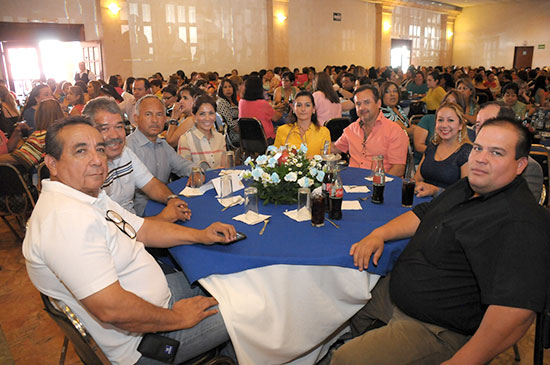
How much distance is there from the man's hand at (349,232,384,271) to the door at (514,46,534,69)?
23568 millimetres

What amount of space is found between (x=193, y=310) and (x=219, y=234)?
36 cm

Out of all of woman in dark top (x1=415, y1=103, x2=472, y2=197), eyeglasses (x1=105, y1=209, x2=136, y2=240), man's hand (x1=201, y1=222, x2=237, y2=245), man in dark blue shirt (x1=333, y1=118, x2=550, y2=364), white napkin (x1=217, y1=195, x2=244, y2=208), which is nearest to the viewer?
man in dark blue shirt (x1=333, y1=118, x2=550, y2=364)

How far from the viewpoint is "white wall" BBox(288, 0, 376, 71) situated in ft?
48.3

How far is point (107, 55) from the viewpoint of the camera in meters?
10.0

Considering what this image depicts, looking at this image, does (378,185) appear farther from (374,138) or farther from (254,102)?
(254,102)

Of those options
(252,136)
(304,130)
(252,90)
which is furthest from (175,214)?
(252,90)

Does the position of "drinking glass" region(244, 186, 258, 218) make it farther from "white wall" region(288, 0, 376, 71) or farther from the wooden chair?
"white wall" region(288, 0, 376, 71)

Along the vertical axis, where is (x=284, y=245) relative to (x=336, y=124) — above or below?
below

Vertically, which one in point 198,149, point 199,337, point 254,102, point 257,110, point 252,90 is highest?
point 252,90

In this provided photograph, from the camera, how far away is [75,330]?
54.1 inches

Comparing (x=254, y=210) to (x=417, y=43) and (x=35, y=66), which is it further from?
(x=417, y=43)

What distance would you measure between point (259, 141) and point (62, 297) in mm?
4052

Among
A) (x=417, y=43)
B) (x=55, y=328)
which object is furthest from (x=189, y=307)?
(x=417, y=43)

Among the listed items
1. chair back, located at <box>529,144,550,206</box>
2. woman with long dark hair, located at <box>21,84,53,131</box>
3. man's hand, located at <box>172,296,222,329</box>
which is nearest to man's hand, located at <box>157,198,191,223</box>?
man's hand, located at <box>172,296,222,329</box>
